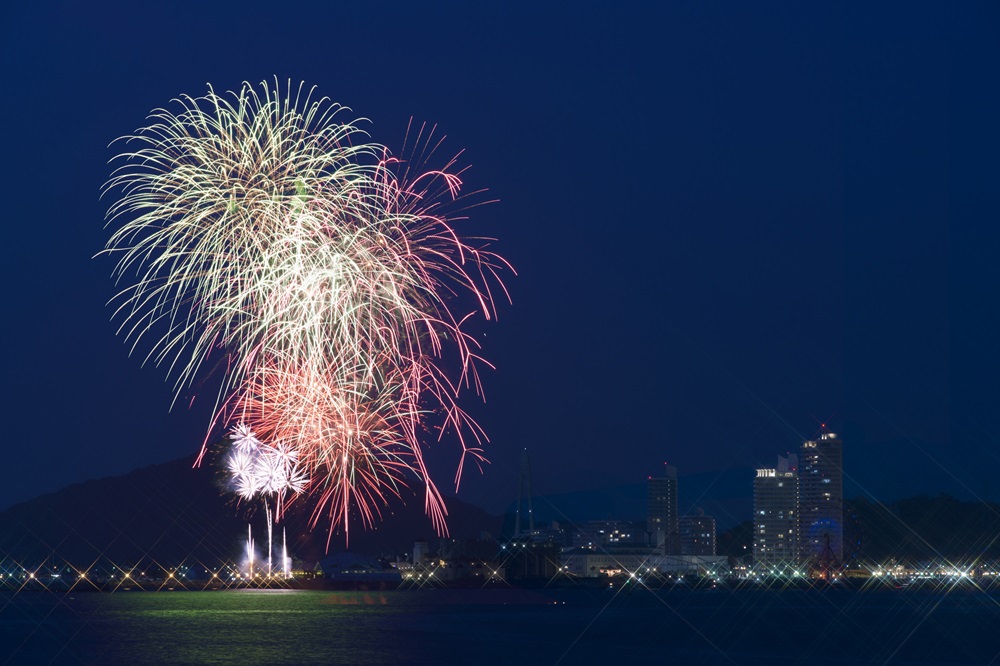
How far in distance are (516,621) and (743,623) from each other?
22.4 meters

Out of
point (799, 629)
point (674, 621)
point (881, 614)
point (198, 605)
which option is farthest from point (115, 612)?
point (881, 614)

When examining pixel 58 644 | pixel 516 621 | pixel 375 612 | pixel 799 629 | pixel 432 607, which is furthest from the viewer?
pixel 432 607

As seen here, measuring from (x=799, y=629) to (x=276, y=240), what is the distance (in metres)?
81.0

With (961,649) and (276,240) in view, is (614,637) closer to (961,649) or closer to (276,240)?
(961,649)

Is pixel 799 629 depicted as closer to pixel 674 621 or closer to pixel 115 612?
pixel 674 621

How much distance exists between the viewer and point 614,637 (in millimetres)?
94125

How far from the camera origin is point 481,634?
312 feet

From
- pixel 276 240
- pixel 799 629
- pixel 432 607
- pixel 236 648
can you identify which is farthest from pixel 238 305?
pixel 432 607

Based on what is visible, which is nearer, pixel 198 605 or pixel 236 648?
pixel 236 648

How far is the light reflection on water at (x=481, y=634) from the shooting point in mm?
72375

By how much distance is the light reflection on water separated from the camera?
72.4 metres

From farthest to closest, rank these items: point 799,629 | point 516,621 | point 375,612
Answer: point 375,612
point 516,621
point 799,629

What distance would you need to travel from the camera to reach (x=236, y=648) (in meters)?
75.1

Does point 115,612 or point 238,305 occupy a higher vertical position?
point 238,305
